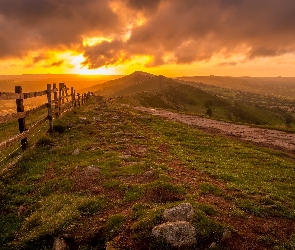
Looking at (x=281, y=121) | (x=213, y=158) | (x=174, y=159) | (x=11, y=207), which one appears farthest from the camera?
(x=281, y=121)

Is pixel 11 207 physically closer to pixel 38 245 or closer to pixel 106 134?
pixel 38 245

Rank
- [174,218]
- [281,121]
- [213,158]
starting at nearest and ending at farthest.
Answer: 1. [174,218]
2. [213,158]
3. [281,121]

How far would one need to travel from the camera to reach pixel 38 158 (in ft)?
57.9

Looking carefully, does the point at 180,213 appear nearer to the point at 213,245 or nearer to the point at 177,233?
the point at 177,233

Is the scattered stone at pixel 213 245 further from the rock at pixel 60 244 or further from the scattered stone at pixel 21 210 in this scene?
the scattered stone at pixel 21 210

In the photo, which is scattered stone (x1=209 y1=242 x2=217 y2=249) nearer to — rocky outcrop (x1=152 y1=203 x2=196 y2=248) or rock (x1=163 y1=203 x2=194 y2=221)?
rocky outcrop (x1=152 y1=203 x2=196 y2=248)

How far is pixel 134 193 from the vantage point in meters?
11.8

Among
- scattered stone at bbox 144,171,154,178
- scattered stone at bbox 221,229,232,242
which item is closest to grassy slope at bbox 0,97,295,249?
scattered stone at bbox 144,171,154,178

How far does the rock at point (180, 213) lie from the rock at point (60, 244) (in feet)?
11.0

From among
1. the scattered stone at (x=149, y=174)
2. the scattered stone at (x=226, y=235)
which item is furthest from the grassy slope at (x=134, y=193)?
the scattered stone at (x=226, y=235)

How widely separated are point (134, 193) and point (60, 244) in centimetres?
382

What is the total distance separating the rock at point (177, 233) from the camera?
27.7 feet

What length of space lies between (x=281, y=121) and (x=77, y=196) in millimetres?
173194

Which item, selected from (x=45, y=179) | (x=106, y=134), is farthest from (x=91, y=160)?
(x=106, y=134)
